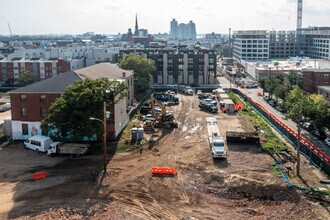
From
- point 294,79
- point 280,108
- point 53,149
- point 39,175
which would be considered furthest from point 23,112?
point 294,79

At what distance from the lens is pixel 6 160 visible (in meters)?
37.9

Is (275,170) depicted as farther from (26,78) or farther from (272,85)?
(26,78)

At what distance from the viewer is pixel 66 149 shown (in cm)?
3866

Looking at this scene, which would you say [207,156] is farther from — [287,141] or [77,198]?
[77,198]

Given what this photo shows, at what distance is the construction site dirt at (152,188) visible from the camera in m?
26.3

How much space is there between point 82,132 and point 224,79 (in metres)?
76.4

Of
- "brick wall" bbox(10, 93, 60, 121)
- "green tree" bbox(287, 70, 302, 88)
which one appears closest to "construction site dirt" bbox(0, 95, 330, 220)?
"brick wall" bbox(10, 93, 60, 121)

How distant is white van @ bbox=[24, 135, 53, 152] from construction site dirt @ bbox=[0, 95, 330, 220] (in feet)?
→ 2.23

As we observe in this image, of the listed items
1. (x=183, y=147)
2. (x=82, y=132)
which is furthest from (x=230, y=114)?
(x=82, y=132)

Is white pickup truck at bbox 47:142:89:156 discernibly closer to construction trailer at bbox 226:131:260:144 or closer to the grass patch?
construction trailer at bbox 226:131:260:144

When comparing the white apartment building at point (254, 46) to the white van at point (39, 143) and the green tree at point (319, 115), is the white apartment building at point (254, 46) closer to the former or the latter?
the green tree at point (319, 115)

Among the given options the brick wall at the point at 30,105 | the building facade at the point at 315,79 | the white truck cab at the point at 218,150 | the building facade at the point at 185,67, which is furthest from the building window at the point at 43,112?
the building facade at the point at 185,67

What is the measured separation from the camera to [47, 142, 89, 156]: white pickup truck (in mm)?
38594

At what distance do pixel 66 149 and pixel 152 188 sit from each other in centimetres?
1257
